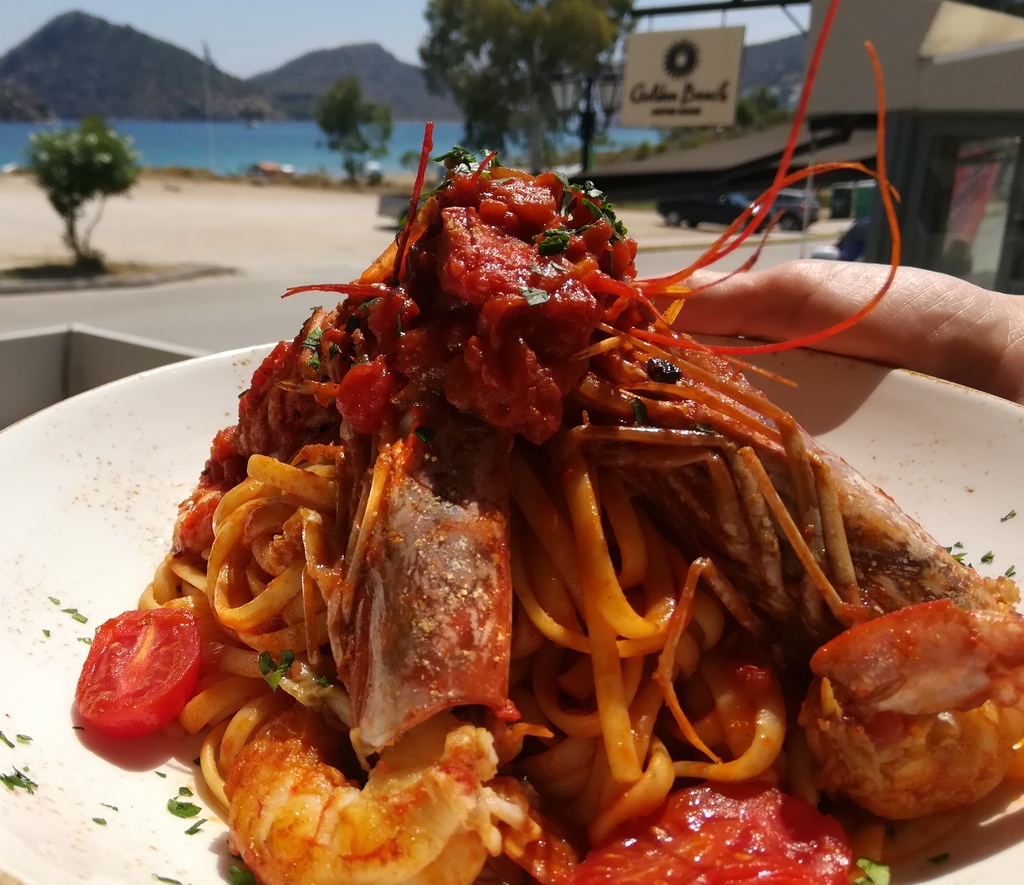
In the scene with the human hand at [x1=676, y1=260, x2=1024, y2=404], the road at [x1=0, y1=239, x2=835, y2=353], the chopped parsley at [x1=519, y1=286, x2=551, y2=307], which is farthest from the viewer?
the road at [x1=0, y1=239, x2=835, y2=353]

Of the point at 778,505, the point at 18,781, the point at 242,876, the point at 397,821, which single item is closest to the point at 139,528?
the point at 18,781

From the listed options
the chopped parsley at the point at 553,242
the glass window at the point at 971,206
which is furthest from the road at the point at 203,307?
the chopped parsley at the point at 553,242

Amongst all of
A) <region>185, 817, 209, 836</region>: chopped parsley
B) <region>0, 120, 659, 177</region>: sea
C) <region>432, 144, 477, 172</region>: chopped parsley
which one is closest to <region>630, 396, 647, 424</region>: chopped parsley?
<region>432, 144, 477, 172</region>: chopped parsley

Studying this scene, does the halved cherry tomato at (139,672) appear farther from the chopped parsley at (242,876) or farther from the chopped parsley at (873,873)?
the chopped parsley at (873,873)

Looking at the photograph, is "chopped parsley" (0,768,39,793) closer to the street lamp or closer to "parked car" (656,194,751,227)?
the street lamp

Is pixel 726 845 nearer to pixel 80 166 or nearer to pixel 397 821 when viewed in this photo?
pixel 397 821

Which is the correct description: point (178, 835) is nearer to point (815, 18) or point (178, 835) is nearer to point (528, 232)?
point (528, 232)
